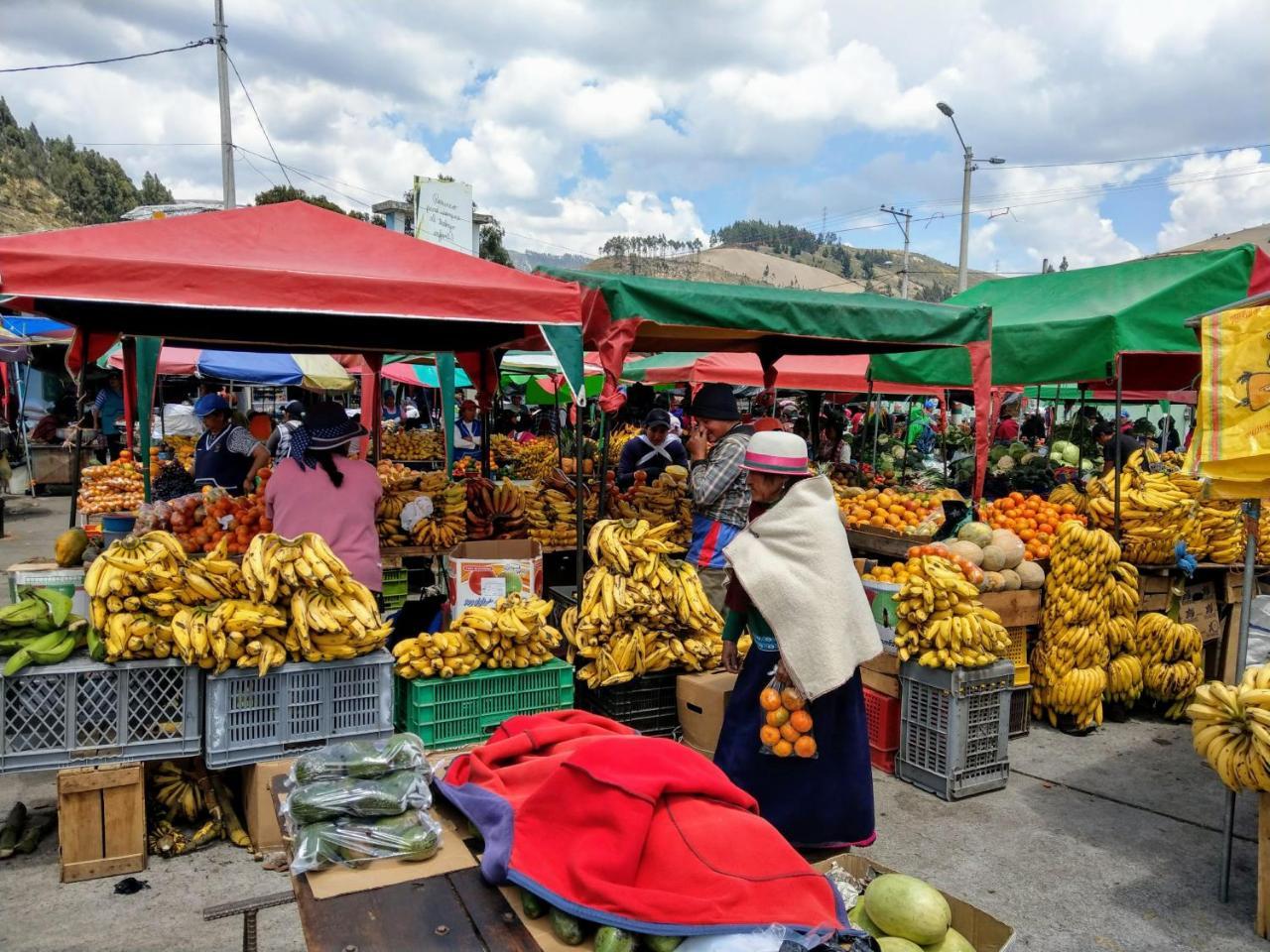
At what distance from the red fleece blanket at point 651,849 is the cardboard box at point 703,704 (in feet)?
8.72

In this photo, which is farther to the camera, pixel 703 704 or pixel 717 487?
pixel 717 487

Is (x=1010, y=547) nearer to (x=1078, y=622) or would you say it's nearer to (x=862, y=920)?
(x=1078, y=622)

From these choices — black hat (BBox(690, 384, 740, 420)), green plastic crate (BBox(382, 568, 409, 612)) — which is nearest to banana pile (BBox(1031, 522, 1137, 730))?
black hat (BBox(690, 384, 740, 420))

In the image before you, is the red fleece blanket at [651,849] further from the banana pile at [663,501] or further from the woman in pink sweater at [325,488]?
the banana pile at [663,501]

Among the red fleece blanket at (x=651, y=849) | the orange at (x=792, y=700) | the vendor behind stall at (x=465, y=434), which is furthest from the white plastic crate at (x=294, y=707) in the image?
the vendor behind stall at (x=465, y=434)

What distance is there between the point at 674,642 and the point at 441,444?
49.7 ft

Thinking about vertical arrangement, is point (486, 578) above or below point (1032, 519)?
below

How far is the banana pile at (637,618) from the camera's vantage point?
5219 mm

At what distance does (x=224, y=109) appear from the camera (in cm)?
1855

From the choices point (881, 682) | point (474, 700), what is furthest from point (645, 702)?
point (881, 682)

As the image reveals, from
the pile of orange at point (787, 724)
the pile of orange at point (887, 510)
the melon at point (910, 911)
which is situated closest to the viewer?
the melon at point (910, 911)

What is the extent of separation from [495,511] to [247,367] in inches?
355

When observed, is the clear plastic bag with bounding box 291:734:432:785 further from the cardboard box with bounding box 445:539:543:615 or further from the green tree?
the green tree

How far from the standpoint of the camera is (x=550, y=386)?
2189 cm
